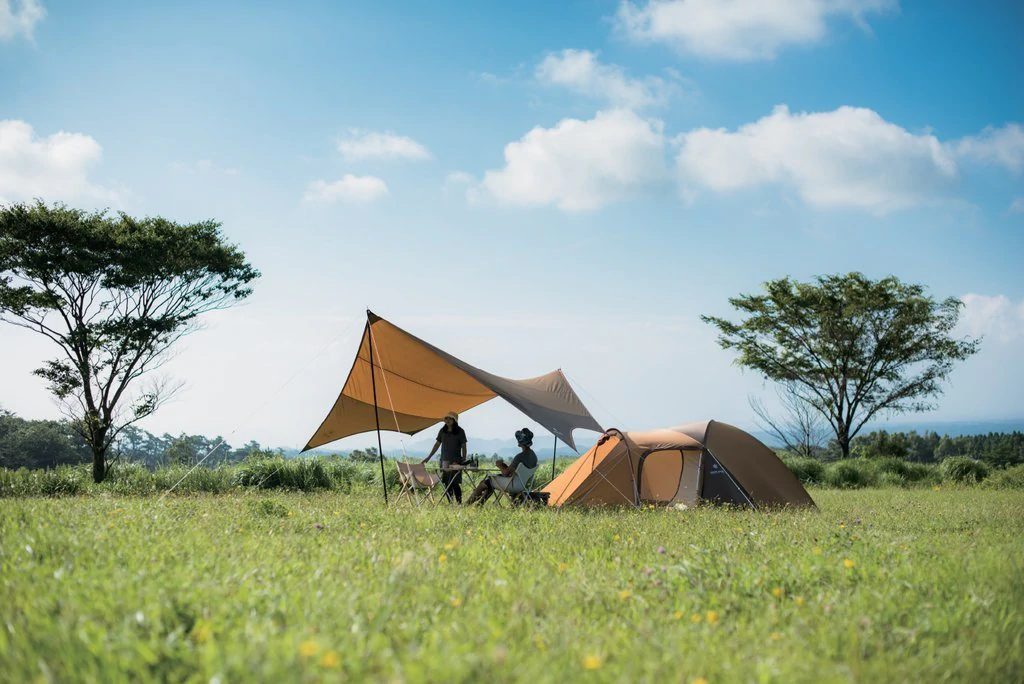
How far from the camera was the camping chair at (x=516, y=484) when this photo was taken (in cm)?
920

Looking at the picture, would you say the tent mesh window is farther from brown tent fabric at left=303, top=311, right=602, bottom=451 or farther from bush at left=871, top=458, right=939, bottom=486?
bush at left=871, top=458, right=939, bottom=486

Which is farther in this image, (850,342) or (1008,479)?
(850,342)

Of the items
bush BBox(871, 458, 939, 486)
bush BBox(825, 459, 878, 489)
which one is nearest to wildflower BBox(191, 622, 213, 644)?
bush BBox(825, 459, 878, 489)

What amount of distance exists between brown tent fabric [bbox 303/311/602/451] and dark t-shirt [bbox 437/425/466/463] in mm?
734

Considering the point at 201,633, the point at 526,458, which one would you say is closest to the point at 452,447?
the point at 526,458

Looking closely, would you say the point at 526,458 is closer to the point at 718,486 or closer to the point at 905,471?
the point at 718,486

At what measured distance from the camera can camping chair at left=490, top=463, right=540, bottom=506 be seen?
9203mm

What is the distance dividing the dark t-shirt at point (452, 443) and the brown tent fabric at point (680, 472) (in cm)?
141

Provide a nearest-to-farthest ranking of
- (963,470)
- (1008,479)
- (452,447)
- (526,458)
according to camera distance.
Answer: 1. (526,458)
2. (452,447)
3. (1008,479)
4. (963,470)

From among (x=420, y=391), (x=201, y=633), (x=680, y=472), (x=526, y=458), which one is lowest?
(x=201, y=633)

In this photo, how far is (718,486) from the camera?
10.1m

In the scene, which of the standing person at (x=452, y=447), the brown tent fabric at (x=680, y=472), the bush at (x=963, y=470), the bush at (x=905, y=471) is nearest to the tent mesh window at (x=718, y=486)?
the brown tent fabric at (x=680, y=472)

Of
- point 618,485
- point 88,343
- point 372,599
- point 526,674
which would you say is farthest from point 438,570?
point 88,343

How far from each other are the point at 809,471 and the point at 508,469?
11118 millimetres
